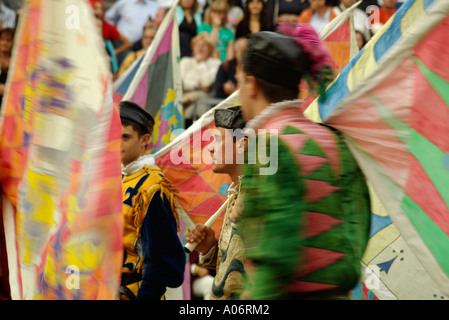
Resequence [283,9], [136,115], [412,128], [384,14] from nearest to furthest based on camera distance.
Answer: [412,128]
[136,115]
[384,14]
[283,9]

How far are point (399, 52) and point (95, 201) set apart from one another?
1.15 m

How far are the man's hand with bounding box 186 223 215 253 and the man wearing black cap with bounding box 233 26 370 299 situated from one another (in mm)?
1071

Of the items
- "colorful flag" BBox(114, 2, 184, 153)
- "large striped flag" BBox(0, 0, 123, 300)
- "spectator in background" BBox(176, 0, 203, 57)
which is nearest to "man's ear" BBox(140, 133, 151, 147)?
"colorful flag" BBox(114, 2, 184, 153)

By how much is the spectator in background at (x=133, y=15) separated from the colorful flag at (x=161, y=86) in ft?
9.91

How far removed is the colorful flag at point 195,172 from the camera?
4.50m

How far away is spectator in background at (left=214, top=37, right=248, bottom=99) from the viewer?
7.79 m

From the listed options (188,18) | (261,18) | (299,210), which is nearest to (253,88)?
(299,210)

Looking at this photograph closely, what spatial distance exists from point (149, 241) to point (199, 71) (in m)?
4.92

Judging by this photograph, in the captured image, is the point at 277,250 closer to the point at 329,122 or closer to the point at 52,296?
the point at 329,122

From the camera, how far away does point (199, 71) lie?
818 centimetres

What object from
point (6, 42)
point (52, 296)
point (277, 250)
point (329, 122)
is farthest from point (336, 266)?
point (6, 42)

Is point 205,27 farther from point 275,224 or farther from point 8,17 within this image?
point 275,224

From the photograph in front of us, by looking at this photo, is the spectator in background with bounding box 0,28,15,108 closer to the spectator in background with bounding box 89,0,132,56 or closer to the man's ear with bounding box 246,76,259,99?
the spectator in background with bounding box 89,0,132,56

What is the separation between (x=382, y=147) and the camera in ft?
7.36
